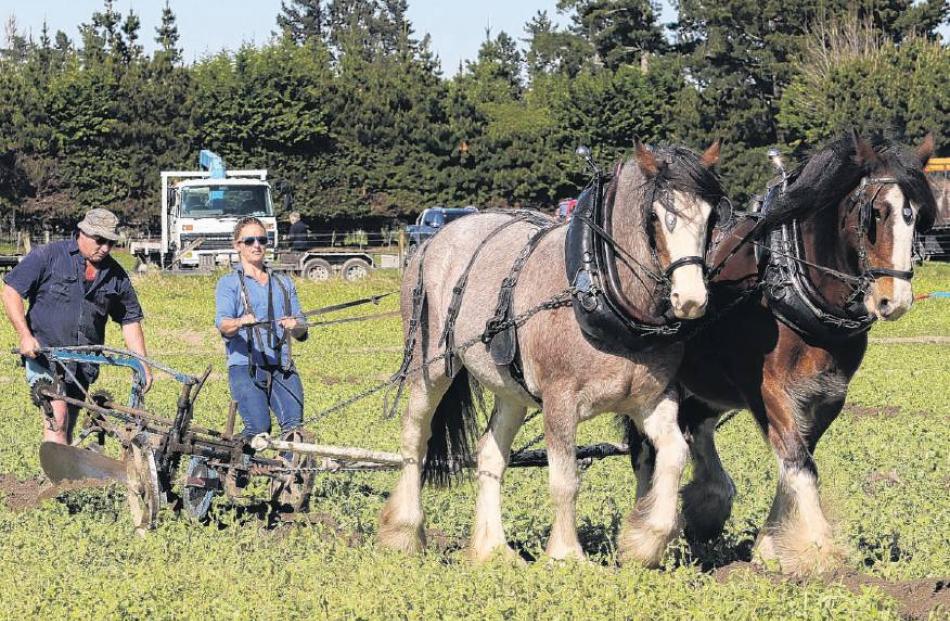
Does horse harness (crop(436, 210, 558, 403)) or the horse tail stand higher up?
horse harness (crop(436, 210, 558, 403))

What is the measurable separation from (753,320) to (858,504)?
7.09ft

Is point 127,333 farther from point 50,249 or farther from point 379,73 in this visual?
point 379,73

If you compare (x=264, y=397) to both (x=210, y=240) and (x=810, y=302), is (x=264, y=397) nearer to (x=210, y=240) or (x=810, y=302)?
(x=810, y=302)

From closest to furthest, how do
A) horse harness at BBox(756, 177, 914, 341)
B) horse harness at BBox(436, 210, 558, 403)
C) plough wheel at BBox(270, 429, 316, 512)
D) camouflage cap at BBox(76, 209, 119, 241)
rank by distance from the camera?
horse harness at BBox(756, 177, 914, 341) < horse harness at BBox(436, 210, 558, 403) < plough wheel at BBox(270, 429, 316, 512) < camouflage cap at BBox(76, 209, 119, 241)

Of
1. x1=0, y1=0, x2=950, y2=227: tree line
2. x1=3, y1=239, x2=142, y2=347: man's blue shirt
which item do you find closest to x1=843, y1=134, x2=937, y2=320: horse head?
x1=3, y1=239, x2=142, y2=347: man's blue shirt

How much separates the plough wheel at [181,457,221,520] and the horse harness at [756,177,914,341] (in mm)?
3116

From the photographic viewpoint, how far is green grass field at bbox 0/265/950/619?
560cm

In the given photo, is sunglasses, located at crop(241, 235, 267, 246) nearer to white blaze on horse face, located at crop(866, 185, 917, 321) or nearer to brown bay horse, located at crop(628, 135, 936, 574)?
brown bay horse, located at crop(628, 135, 936, 574)

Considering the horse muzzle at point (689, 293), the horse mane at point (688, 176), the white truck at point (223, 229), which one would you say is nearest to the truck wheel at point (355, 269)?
the white truck at point (223, 229)

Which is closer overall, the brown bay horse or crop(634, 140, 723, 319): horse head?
crop(634, 140, 723, 319): horse head

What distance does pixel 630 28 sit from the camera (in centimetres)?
6512

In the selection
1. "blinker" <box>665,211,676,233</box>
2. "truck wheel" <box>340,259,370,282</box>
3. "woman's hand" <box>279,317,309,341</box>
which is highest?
"blinker" <box>665,211,676,233</box>

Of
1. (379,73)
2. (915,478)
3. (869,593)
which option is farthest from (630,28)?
(869,593)

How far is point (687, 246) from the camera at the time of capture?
6.12 m
